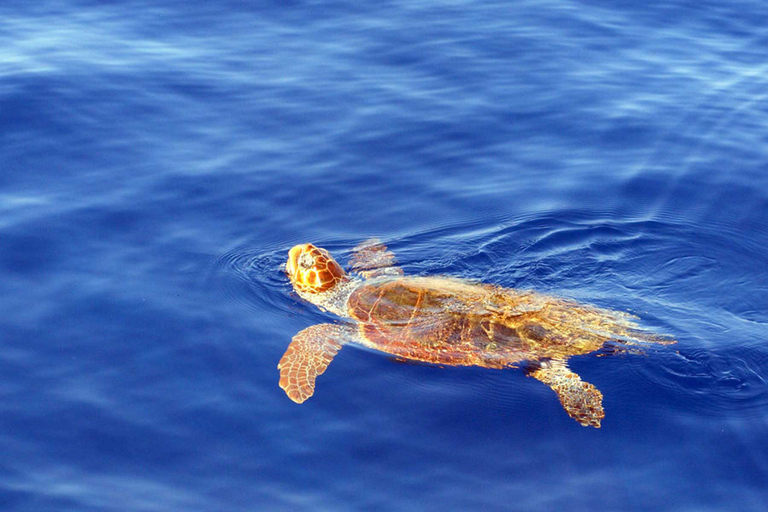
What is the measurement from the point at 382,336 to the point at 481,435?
1.92 meters

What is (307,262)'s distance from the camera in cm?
915

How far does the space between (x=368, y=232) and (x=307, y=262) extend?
48.9 inches

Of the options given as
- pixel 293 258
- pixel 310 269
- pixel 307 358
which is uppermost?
pixel 293 258

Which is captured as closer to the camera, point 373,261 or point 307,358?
point 307,358

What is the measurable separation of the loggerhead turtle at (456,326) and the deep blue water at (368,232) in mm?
277

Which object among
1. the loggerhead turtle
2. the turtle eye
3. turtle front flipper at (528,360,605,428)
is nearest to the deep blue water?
turtle front flipper at (528,360,605,428)

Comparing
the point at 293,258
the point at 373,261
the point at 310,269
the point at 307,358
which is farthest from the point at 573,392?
the point at 293,258

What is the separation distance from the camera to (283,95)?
43.2ft

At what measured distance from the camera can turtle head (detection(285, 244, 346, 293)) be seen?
9.12 metres

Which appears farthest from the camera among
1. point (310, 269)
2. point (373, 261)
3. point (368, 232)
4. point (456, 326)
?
point (368, 232)

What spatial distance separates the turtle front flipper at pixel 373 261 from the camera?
9.52 metres

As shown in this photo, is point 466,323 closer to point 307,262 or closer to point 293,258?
point 307,262

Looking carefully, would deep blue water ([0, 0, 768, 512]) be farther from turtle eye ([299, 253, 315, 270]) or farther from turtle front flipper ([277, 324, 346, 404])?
turtle eye ([299, 253, 315, 270])

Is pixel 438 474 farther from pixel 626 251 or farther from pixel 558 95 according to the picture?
pixel 558 95
